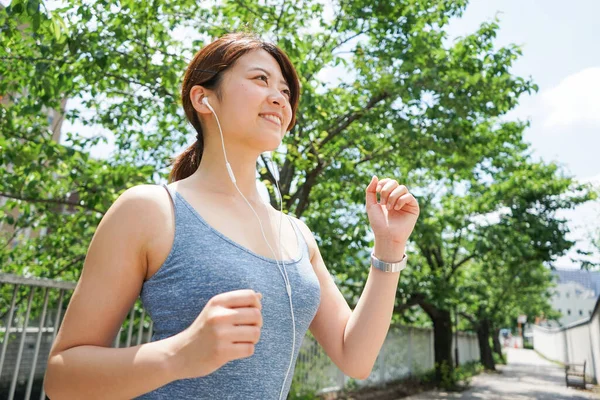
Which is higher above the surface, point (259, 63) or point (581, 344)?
point (259, 63)

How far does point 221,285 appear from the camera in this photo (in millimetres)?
980

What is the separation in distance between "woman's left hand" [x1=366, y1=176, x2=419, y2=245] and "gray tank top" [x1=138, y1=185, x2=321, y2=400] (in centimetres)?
34

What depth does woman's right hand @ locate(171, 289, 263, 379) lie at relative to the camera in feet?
2.47

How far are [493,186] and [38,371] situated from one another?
34.7 feet

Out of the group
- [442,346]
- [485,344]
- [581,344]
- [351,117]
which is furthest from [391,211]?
[581,344]

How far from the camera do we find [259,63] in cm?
130

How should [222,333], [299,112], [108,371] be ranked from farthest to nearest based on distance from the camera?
[299,112]
[108,371]
[222,333]

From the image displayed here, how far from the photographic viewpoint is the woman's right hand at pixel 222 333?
752 millimetres

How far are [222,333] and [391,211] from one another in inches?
28.0

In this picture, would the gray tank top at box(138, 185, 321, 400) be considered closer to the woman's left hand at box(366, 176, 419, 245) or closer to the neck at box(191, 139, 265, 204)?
the neck at box(191, 139, 265, 204)

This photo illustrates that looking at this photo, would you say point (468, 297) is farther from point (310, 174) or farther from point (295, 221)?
point (295, 221)

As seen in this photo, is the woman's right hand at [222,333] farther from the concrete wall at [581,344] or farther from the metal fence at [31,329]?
the concrete wall at [581,344]

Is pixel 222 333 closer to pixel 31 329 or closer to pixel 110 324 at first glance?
pixel 110 324

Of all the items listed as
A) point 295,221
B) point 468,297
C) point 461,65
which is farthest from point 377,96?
point 468,297
